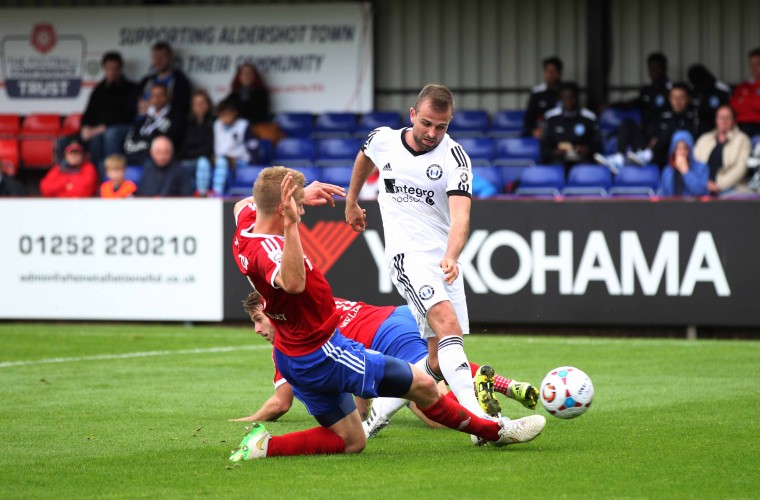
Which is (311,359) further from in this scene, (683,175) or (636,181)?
(636,181)

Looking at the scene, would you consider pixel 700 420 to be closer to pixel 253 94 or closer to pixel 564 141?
pixel 564 141

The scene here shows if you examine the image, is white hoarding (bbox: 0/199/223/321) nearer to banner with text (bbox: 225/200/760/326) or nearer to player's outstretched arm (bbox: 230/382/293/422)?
banner with text (bbox: 225/200/760/326)

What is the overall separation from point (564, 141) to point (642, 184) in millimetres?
1771

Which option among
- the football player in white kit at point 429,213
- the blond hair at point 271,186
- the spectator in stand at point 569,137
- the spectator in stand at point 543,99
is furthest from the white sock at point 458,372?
the spectator in stand at point 543,99

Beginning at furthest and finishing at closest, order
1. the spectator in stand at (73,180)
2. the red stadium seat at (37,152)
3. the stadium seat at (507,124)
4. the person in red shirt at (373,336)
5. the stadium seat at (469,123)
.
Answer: the red stadium seat at (37,152)
the stadium seat at (469,123)
the stadium seat at (507,124)
the spectator in stand at (73,180)
the person in red shirt at (373,336)

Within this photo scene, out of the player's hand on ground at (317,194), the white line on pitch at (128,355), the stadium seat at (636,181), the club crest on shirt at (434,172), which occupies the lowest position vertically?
the white line on pitch at (128,355)

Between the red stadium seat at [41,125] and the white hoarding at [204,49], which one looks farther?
the red stadium seat at [41,125]

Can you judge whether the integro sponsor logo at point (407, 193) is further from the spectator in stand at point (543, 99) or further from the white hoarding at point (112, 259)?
the spectator in stand at point (543, 99)

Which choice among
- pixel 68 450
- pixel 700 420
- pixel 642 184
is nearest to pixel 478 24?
pixel 642 184

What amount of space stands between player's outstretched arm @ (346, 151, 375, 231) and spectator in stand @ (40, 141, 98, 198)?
9.74 meters

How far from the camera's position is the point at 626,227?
13.7 metres

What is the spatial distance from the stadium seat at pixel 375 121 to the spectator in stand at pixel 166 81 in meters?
2.76

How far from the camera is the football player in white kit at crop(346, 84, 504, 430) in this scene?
728 cm

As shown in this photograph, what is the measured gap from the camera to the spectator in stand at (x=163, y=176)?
16.1m
